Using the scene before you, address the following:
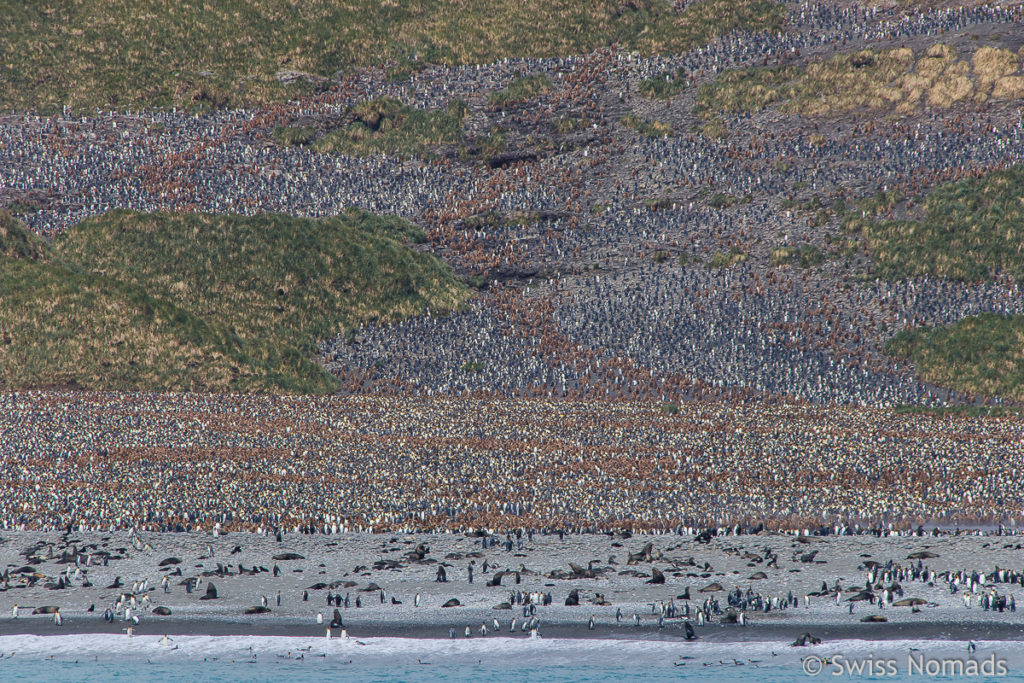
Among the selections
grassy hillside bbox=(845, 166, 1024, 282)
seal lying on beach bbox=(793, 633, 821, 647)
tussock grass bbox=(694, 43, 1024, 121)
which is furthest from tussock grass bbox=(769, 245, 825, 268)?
seal lying on beach bbox=(793, 633, 821, 647)

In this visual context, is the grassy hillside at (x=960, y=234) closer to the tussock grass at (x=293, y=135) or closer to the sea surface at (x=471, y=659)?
the sea surface at (x=471, y=659)

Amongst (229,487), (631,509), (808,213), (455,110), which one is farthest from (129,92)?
(631,509)

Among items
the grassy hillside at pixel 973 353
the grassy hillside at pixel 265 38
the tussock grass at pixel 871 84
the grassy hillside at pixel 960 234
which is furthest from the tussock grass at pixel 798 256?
the grassy hillside at pixel 265 38

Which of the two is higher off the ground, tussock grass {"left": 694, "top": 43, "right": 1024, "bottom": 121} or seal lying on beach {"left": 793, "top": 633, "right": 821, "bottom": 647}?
tussock grass {"left": 694, "top": 43, "right": 1024, "bottom": 121}

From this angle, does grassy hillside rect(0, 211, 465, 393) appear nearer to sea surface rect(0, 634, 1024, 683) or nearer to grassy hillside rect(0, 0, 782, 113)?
sea surface rect(0, 634, 1024, 683)

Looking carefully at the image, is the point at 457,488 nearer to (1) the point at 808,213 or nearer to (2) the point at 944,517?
(2) the point at 944,517
